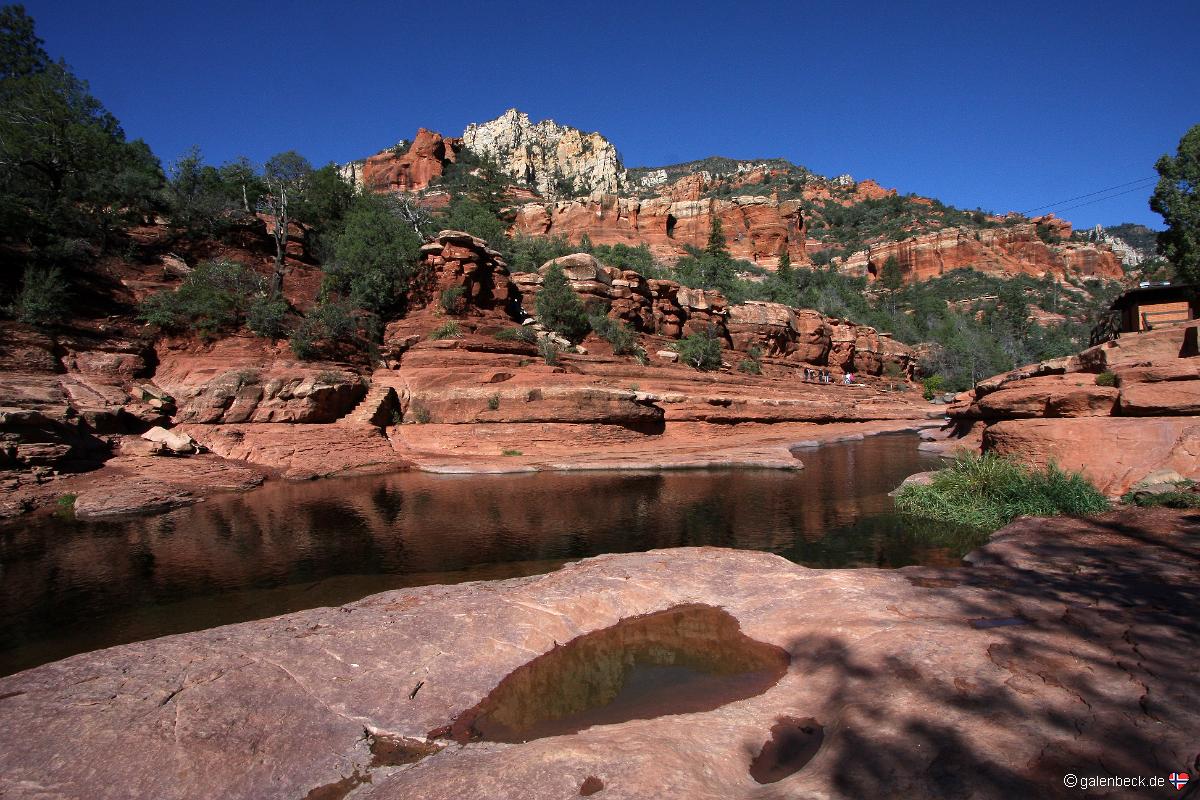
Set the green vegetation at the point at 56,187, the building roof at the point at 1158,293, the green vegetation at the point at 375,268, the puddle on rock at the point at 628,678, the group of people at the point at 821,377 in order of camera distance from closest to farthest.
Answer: the puddle on rock at the point at 628,678 → the green vegetation at the point at 56,187 → the building roof at the point at 1158,293 → the green vegetation at the point at 375,268 → the group of people at the point at 821,377

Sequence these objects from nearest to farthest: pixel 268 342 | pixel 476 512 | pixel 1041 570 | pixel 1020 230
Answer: pixel 1041 570 → pixel 476 512 → pixel 268 342 → pixel 1020 230

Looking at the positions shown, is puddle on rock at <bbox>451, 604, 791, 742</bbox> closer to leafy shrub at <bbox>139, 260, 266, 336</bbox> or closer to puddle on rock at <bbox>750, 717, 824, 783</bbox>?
puddle on rock at <bbox>750, 717, 824, 783</bbox>

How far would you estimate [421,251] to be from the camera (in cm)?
2733

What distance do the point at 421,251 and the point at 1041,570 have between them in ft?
87.2

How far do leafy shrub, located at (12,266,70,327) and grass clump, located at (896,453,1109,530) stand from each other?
25.3 m

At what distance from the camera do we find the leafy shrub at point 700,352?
33.5 m

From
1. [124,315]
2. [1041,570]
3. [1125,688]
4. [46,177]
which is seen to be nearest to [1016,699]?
[1125,688]

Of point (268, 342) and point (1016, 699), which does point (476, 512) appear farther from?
point (268, 342)

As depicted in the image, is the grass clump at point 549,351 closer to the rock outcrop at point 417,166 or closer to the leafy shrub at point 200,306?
the leafy shrub at point 200,306

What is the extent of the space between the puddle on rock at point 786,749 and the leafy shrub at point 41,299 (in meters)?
24.0

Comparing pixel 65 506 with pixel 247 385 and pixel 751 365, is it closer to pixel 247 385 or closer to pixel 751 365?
pixel 247 385

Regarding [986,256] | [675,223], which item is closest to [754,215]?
[675,223]

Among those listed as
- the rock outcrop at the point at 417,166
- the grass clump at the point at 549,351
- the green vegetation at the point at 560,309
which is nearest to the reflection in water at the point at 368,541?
→ the grass clump at the point at 549,351

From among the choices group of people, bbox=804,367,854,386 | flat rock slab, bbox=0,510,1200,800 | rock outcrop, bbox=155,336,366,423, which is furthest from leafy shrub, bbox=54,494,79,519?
group of people, bbox=804,367,854,386
